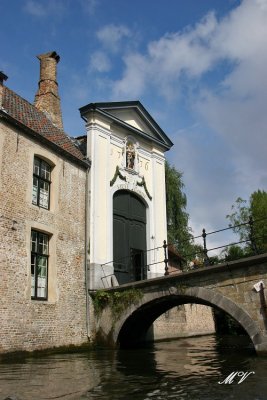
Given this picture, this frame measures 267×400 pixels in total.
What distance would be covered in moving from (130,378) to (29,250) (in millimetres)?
5379

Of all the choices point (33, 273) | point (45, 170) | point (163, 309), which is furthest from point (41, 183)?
point (163, 309)

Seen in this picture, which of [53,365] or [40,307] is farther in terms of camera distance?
[40,307]

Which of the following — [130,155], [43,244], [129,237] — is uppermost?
[130,155]

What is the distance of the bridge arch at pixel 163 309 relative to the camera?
10.2 meters

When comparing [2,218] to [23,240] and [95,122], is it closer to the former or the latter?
[23,240]

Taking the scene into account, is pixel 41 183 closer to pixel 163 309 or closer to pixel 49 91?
pixel 49 91

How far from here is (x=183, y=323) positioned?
64.2ft

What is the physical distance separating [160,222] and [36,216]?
20.8 feet

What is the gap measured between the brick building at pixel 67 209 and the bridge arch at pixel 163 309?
1.34 m

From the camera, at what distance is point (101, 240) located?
14.4 m

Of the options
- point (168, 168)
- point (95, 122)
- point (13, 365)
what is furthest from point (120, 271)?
point (168, 168)

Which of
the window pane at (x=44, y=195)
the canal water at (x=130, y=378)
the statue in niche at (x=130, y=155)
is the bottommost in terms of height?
the canal water at (x=130, y=378)

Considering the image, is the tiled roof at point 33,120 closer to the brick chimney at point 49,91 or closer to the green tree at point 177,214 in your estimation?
the brick chimney at point 49,91

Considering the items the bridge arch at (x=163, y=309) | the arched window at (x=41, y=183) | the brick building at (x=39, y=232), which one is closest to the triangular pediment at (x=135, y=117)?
the brick building at (x=39, y=232)
